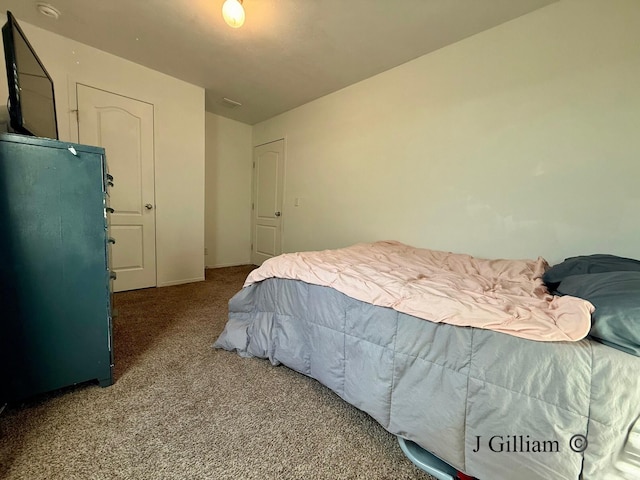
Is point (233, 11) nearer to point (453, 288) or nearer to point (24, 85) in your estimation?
point (24, 85)

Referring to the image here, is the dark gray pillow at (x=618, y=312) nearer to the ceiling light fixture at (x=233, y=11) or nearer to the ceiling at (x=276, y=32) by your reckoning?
the ceiling at (x=276, y=32)

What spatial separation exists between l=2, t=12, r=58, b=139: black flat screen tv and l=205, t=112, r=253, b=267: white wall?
2536 mm

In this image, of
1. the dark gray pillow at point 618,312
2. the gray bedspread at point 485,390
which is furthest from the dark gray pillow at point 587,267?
the gray bedspread at point 485,390

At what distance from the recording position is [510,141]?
6.29ft

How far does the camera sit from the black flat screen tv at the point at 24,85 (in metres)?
1.04

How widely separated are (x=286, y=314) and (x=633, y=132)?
7.51ft

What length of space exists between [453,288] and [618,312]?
527 millimetres

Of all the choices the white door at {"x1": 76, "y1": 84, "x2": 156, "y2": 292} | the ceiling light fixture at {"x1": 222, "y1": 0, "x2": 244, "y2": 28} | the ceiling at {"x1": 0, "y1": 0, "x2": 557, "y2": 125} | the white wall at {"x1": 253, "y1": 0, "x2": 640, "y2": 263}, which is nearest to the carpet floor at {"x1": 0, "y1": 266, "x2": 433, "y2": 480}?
the white door at {"x1": 76, "y1": 84, "x2": 156, "y2": 292}

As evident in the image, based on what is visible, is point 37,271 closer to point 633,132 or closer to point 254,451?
point 254,451

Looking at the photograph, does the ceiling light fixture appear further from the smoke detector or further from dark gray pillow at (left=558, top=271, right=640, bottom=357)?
dark gray pillow at (left=558, top=271, right=640, bottom=357)

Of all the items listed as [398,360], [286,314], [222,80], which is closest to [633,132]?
[398,360]

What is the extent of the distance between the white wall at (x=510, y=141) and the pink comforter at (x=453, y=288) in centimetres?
36

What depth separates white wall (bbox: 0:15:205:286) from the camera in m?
2.40

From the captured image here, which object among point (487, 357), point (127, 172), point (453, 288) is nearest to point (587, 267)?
point (453, 288)
